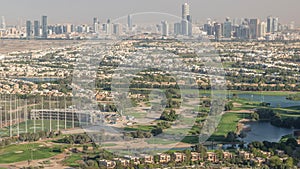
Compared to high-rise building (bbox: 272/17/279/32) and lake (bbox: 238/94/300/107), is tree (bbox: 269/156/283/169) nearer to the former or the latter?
lake (bbox: 238/94/300/107)

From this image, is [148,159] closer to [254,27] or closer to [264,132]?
[264,132]

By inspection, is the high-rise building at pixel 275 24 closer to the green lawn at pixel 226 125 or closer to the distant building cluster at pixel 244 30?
the distant building cluster at pixel 244 30

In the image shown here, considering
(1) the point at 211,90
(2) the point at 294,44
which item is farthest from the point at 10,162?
(2) the point at 294,44

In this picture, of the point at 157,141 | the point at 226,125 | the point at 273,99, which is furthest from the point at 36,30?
the point at 157,141

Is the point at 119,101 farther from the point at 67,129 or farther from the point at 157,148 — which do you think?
the point at 157,148

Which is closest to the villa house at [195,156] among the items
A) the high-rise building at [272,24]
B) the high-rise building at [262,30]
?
the high-rise building at [262,30]

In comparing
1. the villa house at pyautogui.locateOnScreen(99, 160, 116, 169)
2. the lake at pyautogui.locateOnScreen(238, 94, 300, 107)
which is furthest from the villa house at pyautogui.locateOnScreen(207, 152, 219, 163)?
the lake at pyautogui.locateOnScreen(238, 94, 300, 107)
